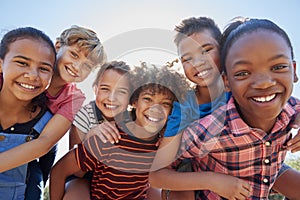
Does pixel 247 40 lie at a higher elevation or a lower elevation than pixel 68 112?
higher

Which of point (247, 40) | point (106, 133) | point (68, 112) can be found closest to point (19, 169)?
point (68, 112)

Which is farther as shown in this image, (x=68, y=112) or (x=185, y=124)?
(x=68, y=112)

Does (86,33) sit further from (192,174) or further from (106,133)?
(192,174)

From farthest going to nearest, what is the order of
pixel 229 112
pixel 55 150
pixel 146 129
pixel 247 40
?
pixel 55 150, pixel 146 129, pixel 229 112, pixel 247 40

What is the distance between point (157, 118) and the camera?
1.98 meters

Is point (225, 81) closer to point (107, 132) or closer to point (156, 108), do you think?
point (156, 108)

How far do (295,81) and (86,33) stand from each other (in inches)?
53.0

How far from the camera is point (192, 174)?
1.79m

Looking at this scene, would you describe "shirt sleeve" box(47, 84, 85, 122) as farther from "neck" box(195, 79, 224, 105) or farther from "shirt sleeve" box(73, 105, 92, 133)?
"neck" box(195, 79, 224, 105)

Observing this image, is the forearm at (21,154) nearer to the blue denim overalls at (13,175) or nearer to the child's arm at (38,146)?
the child's arm at (38,146)

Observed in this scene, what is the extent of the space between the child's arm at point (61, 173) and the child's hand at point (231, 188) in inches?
31.0

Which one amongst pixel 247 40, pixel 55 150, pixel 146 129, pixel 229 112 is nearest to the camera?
pixel 247 40

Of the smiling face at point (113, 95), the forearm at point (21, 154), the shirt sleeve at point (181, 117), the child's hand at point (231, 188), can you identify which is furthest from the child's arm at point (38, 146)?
the child's hand at point (231, 188)

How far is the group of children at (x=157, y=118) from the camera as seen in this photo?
174 cm
